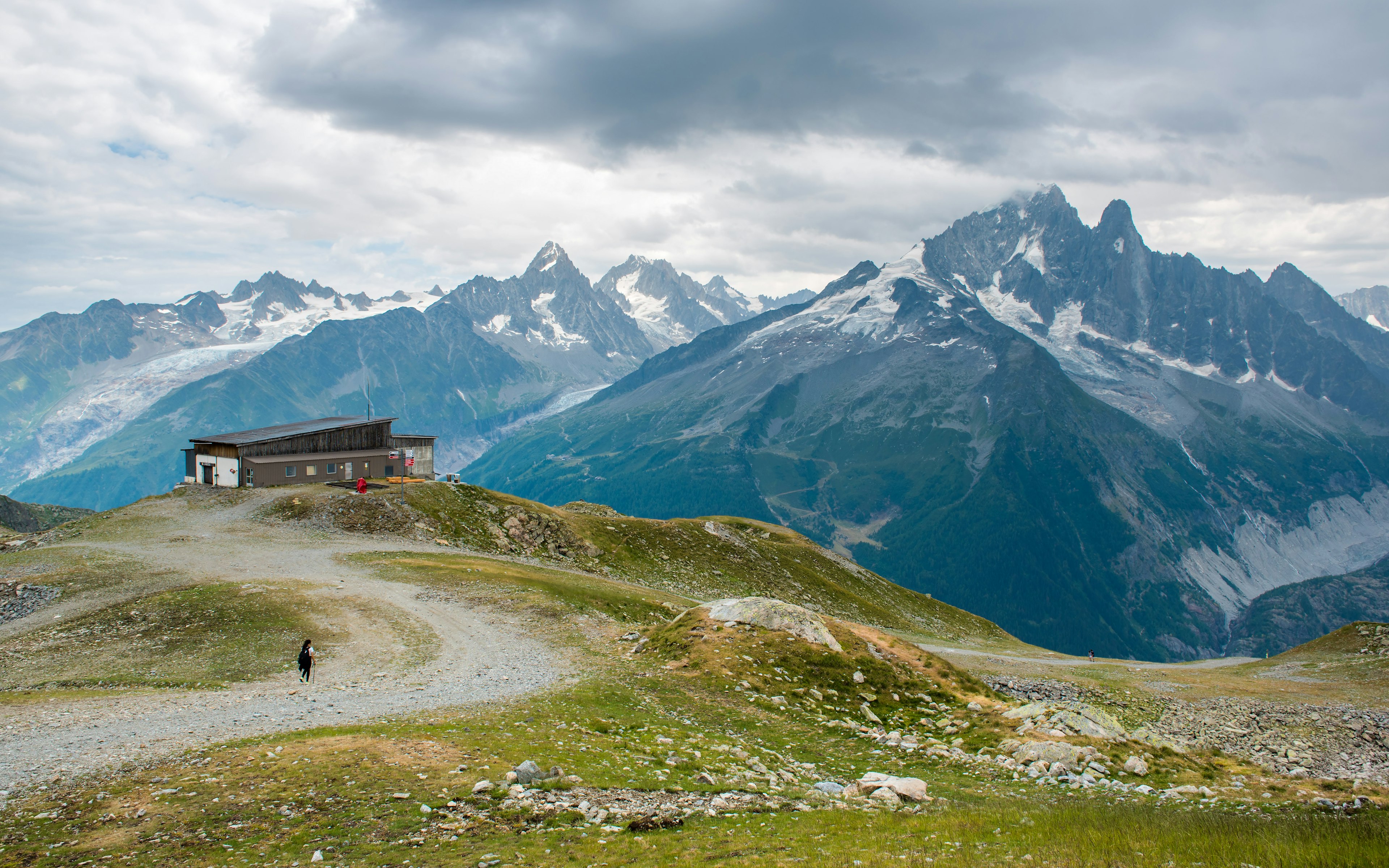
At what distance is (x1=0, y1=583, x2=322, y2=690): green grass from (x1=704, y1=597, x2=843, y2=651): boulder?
23088mm

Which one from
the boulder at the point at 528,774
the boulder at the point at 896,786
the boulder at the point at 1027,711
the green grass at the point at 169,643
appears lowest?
the boulder at the point at 1027,711

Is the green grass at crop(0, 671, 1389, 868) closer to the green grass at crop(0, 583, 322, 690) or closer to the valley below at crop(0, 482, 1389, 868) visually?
the valley below at crop(0, 482, 1389, 868)

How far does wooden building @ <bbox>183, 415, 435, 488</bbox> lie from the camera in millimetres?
80125

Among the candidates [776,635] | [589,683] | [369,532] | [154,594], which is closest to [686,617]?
[776,635]

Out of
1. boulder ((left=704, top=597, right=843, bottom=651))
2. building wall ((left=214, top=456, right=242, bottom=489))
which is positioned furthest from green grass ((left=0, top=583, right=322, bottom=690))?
building wall ((left=214, top=456, right=242, bottom=489))

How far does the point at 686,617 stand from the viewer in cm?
4272

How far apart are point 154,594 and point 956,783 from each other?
46318 mm

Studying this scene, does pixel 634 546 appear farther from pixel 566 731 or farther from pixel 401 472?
pixel 566 731

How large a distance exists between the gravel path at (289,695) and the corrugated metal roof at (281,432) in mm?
29907

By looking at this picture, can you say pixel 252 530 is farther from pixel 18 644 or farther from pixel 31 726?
pixel 31 726

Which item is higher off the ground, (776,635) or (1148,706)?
(776,635)

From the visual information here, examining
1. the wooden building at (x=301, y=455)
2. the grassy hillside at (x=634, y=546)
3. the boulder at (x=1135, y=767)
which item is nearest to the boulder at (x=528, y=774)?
the boulder at (x=1135, y=767)

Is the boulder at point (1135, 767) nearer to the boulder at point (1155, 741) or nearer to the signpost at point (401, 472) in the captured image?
the boulder at point (1155, 741)

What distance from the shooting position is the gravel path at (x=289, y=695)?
21.8 m
